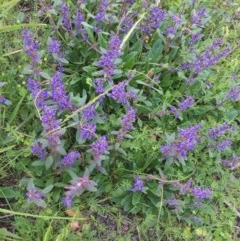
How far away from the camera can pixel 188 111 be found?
109 inches

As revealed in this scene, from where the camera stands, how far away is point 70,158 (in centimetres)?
221

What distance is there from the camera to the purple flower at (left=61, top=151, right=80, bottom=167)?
2.20 metres

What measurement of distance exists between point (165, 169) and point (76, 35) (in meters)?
1.00

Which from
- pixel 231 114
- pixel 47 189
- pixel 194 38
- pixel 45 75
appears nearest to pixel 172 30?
pixel 194 38

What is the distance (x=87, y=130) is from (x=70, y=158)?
0.58 feet

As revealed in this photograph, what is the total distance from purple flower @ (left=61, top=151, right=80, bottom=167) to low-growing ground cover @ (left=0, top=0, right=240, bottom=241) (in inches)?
0.5

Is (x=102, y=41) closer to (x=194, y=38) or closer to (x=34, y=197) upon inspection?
(x=194, y=38)

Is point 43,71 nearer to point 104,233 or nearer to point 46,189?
point 46,189

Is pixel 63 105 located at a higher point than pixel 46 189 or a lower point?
higher

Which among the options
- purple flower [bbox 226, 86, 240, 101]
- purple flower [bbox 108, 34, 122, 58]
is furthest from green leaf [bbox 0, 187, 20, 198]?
purple flower [bbox 226, 86, 240, 101]

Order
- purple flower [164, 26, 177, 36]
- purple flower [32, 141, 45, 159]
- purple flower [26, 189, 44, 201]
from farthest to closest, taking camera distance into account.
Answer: purple flower [164, 26, 177, 36]
purple flower [32, 141, 45, 159]
purple flower [26, 189, 44, 201]

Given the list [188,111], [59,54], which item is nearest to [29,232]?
[59,54]

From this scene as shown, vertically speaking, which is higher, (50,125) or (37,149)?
(50,125)

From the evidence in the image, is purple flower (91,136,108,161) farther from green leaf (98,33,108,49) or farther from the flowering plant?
green leaf (98,33,108,49)
